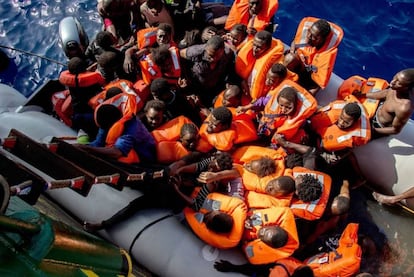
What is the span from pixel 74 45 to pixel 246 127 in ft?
6.94

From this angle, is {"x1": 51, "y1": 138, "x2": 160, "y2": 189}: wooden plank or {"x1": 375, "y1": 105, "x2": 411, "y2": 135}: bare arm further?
{"x1": 375, "y1": 105, "x2": 411, "y2": 135}: bare arm

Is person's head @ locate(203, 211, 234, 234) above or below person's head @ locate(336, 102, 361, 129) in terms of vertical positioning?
below

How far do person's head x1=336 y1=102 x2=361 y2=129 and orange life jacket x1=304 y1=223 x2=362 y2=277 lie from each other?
2.94 feet

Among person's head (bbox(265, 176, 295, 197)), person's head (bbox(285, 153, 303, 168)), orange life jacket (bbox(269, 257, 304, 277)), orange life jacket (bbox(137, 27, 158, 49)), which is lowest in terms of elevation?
orange life jacket (bbox(269, 257, 304, 277))

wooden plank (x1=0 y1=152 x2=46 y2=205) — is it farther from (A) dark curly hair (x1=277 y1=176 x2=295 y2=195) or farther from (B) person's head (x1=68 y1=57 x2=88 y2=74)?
(B) person's head (x1=68 y1=57 x2=88 y2=74)

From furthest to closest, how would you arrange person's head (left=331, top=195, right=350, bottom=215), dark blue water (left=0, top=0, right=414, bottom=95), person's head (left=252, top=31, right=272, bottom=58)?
dark blue water (left=0, top=0, right=414, bottom=95) → person's head (left=252, top=31, right=272, bottom=58) → person's head (left=331, top=195, right=350, bottom=215)

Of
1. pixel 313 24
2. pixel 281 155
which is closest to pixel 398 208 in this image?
pixel 281 155

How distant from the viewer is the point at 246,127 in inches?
171

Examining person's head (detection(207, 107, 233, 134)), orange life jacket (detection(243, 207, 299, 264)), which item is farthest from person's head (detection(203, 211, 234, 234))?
person's head (detection(207, 107, 233, 134))

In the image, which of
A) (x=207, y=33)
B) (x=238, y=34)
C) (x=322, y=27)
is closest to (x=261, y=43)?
(x=238, y=34)

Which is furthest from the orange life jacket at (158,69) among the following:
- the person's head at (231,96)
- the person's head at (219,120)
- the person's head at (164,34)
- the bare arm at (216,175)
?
the bare arm at (216,175)

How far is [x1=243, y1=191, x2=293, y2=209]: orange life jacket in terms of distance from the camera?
3.80 metres

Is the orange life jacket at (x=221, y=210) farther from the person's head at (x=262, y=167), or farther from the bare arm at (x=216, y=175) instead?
the person's head at (x=262, y=167)

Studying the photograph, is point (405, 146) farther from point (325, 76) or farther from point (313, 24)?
point (313, 24)
